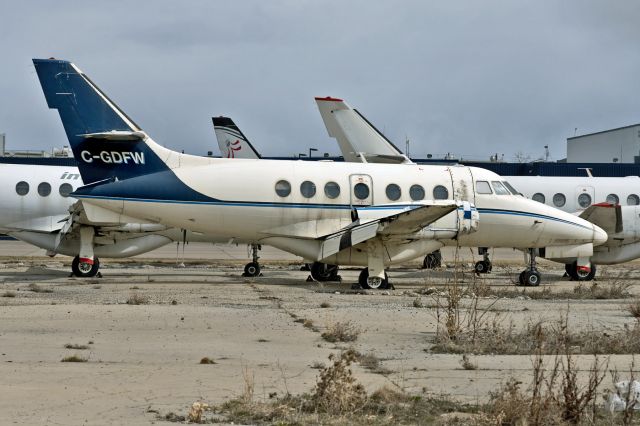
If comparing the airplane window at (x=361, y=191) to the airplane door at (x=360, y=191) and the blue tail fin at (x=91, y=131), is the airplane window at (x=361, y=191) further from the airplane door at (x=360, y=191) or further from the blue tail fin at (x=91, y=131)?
the blue tail fin at (x=91, y=131)

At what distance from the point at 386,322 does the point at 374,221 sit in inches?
268

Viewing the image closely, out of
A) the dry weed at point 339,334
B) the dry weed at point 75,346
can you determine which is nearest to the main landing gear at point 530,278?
the dry weed at point 339,334

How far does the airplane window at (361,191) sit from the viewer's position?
23.7m

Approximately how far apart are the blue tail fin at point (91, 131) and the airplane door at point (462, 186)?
7.56 m

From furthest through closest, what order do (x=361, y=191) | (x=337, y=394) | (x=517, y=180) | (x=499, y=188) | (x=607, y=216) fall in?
(x=517, y=180)
(x=607, y=216)
(x=499, y=188)
(x=361, y=191)
(x=337, y=394)

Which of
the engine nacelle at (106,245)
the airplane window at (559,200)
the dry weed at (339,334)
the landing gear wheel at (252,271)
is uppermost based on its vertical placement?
the airplane window at (559,200)

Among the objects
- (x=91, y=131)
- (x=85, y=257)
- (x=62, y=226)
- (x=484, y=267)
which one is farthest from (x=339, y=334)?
(x=484, y=267)

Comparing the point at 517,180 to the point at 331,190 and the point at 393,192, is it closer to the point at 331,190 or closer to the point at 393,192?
the point at 393,192

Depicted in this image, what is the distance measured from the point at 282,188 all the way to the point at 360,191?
204 centimetres

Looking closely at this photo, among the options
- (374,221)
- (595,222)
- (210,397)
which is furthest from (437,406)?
(595,222)

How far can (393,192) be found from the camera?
23953mm

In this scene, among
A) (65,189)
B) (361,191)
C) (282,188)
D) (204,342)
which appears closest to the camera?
(204,342)

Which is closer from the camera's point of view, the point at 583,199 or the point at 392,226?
the point at 392,226

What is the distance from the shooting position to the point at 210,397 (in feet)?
29.9
